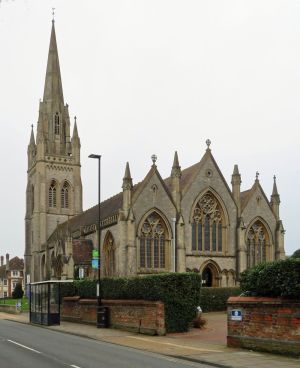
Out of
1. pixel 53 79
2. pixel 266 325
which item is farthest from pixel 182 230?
pixel 53 79

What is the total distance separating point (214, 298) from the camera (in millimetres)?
42625

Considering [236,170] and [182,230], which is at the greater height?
[236,170]

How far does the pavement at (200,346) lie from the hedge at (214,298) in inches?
317

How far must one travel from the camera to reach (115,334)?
2767 cm

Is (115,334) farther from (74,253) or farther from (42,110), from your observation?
(42,110)

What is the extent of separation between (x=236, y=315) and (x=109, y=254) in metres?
36.5

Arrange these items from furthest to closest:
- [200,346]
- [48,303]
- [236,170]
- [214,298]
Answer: [236,170] → [214,298] → [48,303] → [200,346]

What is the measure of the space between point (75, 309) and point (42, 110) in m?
44.7

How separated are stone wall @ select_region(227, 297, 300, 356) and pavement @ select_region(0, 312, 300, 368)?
307 mm

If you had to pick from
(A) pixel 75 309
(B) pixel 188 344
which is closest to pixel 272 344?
(B) pixel 188 344

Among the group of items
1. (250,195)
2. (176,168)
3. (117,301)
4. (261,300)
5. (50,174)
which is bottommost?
(117,301)

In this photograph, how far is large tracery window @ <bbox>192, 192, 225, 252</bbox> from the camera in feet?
180

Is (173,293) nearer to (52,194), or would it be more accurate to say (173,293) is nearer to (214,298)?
(214,298)

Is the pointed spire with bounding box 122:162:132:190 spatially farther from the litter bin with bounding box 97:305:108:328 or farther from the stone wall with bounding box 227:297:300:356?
→ the stone wall with bounding box 227:297:300:356
